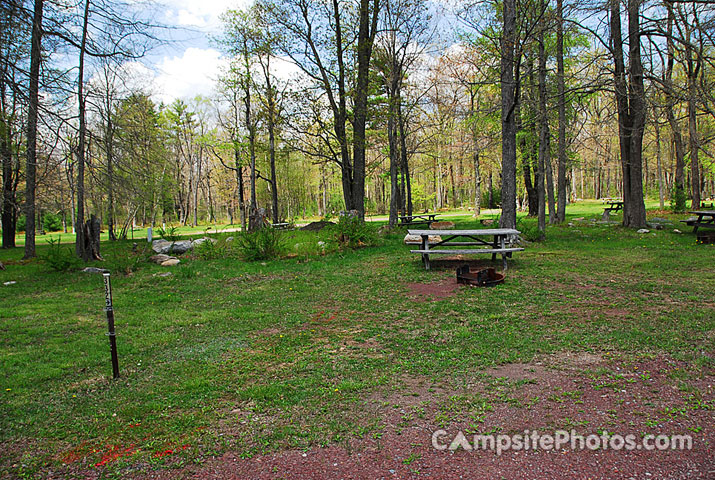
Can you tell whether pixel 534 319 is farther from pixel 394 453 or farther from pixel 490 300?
pixel 394 453

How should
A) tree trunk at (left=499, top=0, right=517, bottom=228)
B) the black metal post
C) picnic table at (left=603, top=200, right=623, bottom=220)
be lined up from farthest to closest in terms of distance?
picnic table at (left=603, top=200, right=623, bottom=220) < tree trunk at (left=499, top=0, right=517, bottom=228) < the black metal post

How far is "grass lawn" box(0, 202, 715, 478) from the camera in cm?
278

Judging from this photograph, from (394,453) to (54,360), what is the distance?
3690mm

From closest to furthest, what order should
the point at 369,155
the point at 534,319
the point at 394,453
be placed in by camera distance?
the point at 394,453 < the point at 534,319 < the point at 369,155

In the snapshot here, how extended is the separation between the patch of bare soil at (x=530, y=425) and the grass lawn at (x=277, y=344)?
0.09 meters

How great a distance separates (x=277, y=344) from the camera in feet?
15.0

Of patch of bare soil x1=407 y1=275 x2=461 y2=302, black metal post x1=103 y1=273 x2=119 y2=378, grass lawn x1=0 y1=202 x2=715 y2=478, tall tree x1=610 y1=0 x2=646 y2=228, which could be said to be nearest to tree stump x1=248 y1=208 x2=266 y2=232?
grass lawn x1=0 y1=202 x2=715 y2=478

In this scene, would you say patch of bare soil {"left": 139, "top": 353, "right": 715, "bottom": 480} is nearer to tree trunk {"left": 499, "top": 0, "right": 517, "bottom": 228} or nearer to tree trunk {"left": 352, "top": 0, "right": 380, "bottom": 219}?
tree trunk {"left": 499, "top": 0, "right": 517, "bottom": 228}

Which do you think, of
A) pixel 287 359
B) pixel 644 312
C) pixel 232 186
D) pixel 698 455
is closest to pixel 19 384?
pixel 287 359

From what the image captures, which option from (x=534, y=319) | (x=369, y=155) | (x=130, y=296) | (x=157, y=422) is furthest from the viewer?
(x=369, y=155)

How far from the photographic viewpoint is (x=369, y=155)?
38.8 m

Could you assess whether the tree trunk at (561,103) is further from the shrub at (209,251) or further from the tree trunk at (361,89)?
the shrub at (209,251)

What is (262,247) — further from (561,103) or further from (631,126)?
(631,126)

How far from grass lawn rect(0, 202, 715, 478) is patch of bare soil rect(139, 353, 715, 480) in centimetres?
9
